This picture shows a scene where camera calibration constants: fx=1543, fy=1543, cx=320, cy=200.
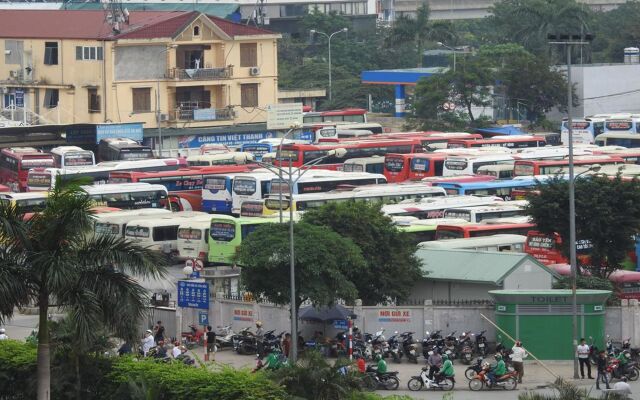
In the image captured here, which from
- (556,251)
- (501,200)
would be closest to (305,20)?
(501,200)

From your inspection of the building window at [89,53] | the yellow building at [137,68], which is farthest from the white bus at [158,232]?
the building window at [89,53]

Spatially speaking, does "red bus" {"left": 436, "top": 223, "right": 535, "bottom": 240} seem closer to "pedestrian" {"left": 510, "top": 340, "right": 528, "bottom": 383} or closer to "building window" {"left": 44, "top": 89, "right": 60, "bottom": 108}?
"pedestrian" {"left": 510, "top": 340, "right": 528, "bottom": 383}

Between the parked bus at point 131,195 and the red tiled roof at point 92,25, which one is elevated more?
the red tiled roof at point 92,25

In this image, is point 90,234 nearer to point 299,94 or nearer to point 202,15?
point 202,15

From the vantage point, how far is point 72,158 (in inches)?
2485

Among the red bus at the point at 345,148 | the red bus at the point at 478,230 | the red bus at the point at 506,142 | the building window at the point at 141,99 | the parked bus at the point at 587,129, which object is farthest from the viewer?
the parked bus at the point at 587,129

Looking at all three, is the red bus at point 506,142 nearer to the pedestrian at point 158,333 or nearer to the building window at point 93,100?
the building window at point 93,100

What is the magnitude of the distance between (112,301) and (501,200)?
33.4m

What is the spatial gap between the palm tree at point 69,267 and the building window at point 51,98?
5632 cm

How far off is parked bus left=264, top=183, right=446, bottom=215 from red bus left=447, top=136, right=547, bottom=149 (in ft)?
48.6

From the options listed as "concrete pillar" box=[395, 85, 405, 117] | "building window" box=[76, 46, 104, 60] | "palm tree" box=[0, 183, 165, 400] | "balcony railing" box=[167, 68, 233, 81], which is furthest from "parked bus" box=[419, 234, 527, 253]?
"concrete pillar" box=[395, 85, 405, 117]

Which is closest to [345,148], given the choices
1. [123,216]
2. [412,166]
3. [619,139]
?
[412,166]

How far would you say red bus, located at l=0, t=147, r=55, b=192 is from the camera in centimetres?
6181

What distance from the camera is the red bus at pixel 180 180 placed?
5797 cm
